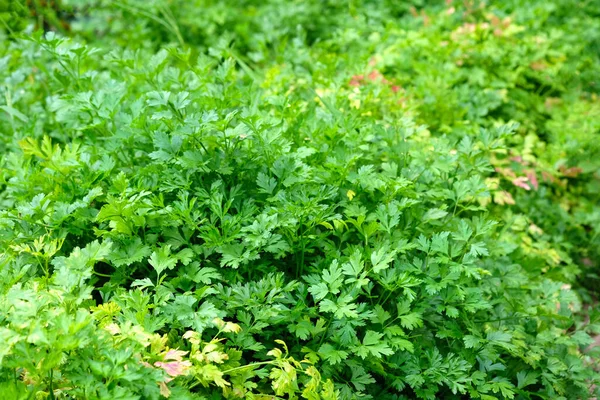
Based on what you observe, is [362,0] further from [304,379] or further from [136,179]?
[304,379]

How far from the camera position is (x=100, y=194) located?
2.05m

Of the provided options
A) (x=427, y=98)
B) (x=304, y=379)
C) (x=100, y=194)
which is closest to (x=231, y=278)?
(x=304, y=379)

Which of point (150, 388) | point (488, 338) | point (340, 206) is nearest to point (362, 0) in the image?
point (340, 206)

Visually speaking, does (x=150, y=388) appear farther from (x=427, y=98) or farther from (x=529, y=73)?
(x=529, y=73)

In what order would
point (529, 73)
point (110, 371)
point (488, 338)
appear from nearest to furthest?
point (110, 371)
point (488, 338)
point (529, 73)

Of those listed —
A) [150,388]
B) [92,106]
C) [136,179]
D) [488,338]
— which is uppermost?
[92,106]

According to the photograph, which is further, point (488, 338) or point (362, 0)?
point (362, 0)

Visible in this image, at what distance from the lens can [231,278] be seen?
2.04 metres

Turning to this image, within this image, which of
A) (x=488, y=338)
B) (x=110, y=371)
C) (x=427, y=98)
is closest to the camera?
(x=110, y=371)

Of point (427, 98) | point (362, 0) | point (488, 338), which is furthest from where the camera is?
point (362, 0)

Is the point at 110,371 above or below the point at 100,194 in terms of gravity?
below

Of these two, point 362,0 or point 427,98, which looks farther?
point 362,0

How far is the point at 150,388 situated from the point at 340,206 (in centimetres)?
100

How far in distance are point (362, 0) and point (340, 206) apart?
3.03m
